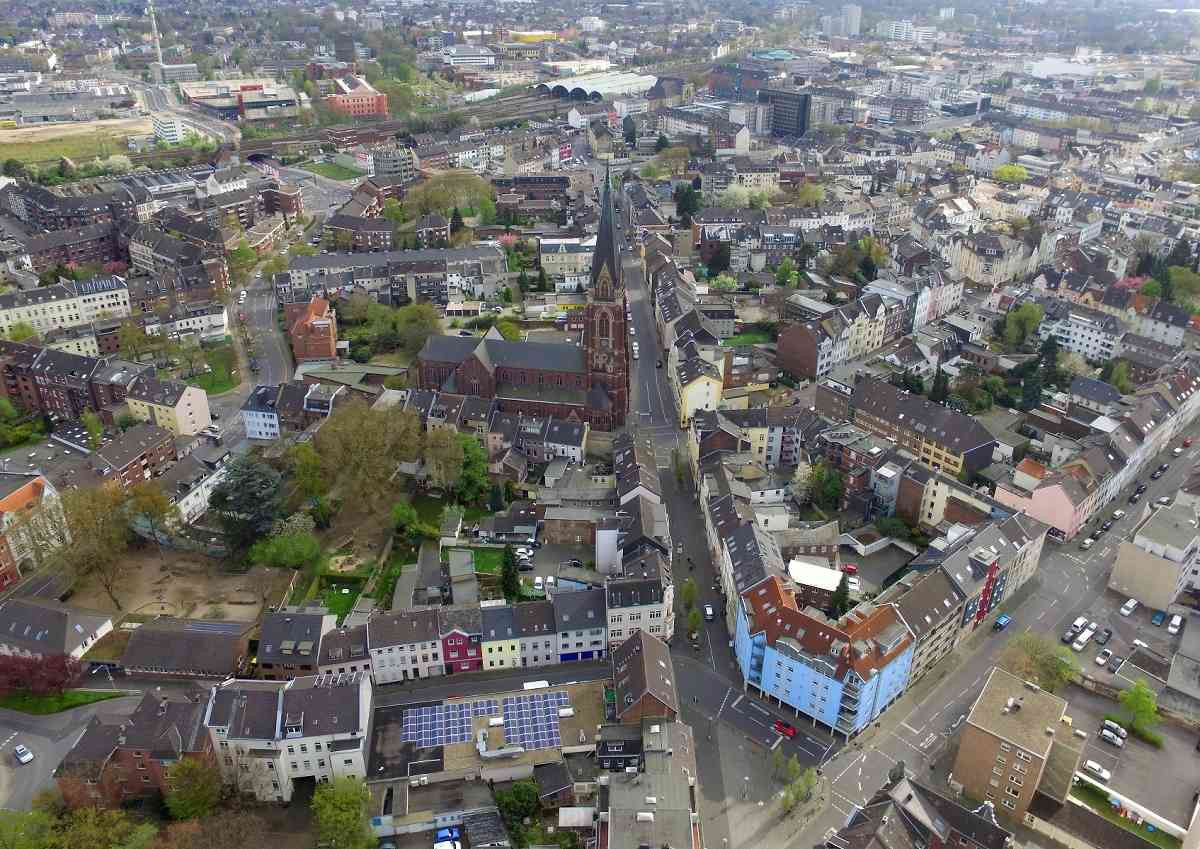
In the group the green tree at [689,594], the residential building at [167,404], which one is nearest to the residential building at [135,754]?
the green tree at [689,594]

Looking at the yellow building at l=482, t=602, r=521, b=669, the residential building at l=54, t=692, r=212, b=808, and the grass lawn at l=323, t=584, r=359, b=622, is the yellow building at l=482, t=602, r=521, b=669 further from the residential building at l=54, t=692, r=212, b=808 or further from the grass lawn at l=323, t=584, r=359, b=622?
the residential building at l=54, t=692, r=212, b=808

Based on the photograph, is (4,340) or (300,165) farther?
(300,165)

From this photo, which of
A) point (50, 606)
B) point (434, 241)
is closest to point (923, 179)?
point (434, 241)

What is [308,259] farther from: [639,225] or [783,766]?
[783,766]

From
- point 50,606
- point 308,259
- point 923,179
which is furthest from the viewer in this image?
point 923,179

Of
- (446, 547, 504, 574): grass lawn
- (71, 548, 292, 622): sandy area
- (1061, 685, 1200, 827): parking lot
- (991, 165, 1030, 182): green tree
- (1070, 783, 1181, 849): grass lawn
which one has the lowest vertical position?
(1070, 783, 1181, 849): grass lawn

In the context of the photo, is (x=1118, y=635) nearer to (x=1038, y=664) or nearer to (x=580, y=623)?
(x=1038, y=664)

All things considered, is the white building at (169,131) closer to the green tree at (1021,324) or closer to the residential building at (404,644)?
the residential building at (404,644)

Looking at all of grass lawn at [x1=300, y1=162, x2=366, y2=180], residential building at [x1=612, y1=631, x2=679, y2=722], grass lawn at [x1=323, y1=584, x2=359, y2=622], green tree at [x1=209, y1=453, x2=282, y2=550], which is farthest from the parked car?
grass lawn at [x1=300, y1=162, x2=366, y2=180]
